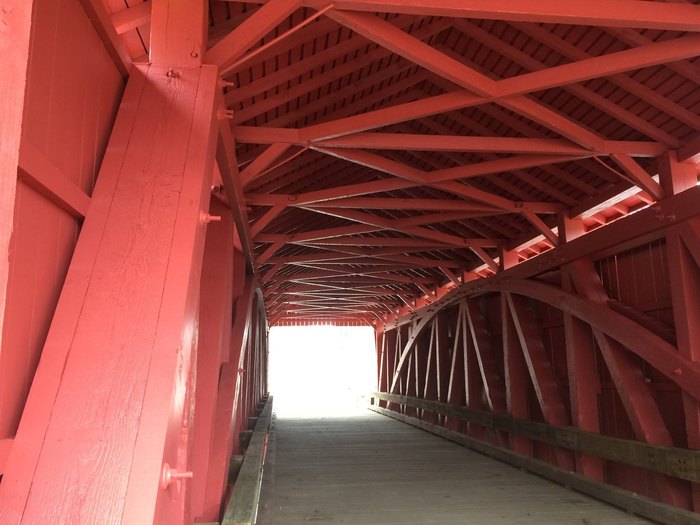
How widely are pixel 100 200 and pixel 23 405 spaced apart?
65 cm

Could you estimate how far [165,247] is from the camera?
1.71 meters

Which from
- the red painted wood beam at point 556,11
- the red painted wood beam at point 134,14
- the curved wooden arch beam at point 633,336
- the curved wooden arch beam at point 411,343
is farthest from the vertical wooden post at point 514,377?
the red painted wood beam at point 134,14

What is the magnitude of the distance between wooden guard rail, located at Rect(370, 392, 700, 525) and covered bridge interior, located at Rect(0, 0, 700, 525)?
3 centimetres

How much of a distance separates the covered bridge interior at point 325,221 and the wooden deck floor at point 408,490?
0.62 feet

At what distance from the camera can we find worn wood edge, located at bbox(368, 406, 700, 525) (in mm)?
3850

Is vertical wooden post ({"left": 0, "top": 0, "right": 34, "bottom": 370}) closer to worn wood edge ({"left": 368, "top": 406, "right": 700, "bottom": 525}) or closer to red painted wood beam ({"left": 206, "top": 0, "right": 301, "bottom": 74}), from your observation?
red painted wood beam ({"left": 206, "top": 0, "right": 301, "bottom": 74})

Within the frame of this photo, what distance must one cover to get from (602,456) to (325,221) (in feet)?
17.0

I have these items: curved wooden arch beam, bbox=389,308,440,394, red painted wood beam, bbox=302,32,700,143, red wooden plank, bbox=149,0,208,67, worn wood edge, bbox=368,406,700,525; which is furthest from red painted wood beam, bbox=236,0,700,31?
curved wooden arch beam, bbox=389,308,440,394

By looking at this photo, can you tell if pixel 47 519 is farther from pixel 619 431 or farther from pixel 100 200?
pixel 619 431

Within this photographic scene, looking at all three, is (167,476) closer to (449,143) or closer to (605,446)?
(449,143)

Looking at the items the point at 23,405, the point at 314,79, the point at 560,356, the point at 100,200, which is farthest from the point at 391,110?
the point at 560,356

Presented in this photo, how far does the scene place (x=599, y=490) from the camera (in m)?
4.63

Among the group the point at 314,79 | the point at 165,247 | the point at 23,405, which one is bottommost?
the point at 23,405

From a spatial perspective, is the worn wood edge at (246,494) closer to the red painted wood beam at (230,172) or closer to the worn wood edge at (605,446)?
the red painted wood beam at (230,172)
